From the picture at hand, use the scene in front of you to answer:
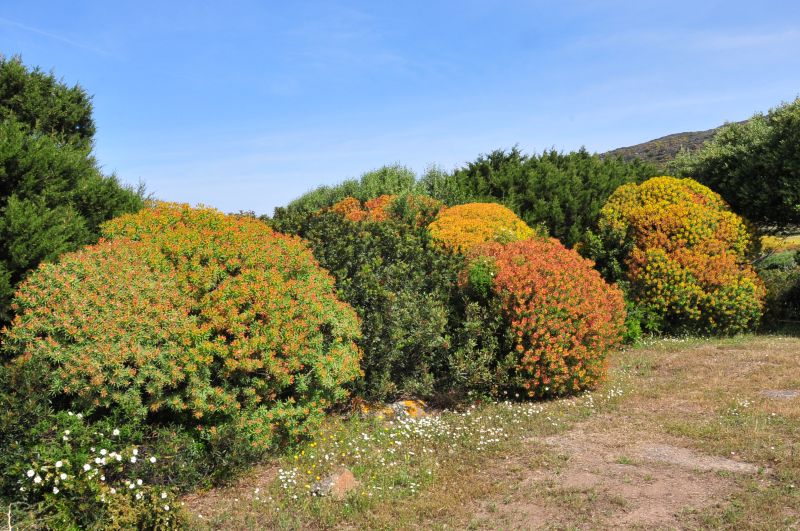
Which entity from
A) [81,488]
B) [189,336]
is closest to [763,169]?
[189,336]

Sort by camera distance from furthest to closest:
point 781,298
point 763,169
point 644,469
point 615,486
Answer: point 781,298 < point 763,169 < point 644,469 < point 615,486

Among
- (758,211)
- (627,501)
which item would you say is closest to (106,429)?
(627,501)

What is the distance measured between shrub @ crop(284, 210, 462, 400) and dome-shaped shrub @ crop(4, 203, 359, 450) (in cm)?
80

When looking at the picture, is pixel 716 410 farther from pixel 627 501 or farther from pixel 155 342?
pixel 155 342

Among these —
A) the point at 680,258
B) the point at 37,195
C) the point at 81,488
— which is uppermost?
the point at 37,195

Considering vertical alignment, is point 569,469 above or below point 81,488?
below

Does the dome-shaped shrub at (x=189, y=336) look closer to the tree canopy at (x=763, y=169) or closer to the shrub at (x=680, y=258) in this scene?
the shrub at (x=680, y=258)

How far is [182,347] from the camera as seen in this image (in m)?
5.68

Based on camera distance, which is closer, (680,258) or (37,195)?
(37,195)

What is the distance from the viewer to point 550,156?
58.3 feet

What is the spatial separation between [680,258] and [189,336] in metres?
9.52

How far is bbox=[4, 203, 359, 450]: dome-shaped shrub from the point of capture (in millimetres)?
5355

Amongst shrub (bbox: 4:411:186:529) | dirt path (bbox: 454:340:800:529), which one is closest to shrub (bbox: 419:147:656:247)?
dirt path (bbox: 454:340:800:529)

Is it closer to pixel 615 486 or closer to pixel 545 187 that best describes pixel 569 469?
pixel 615 486
